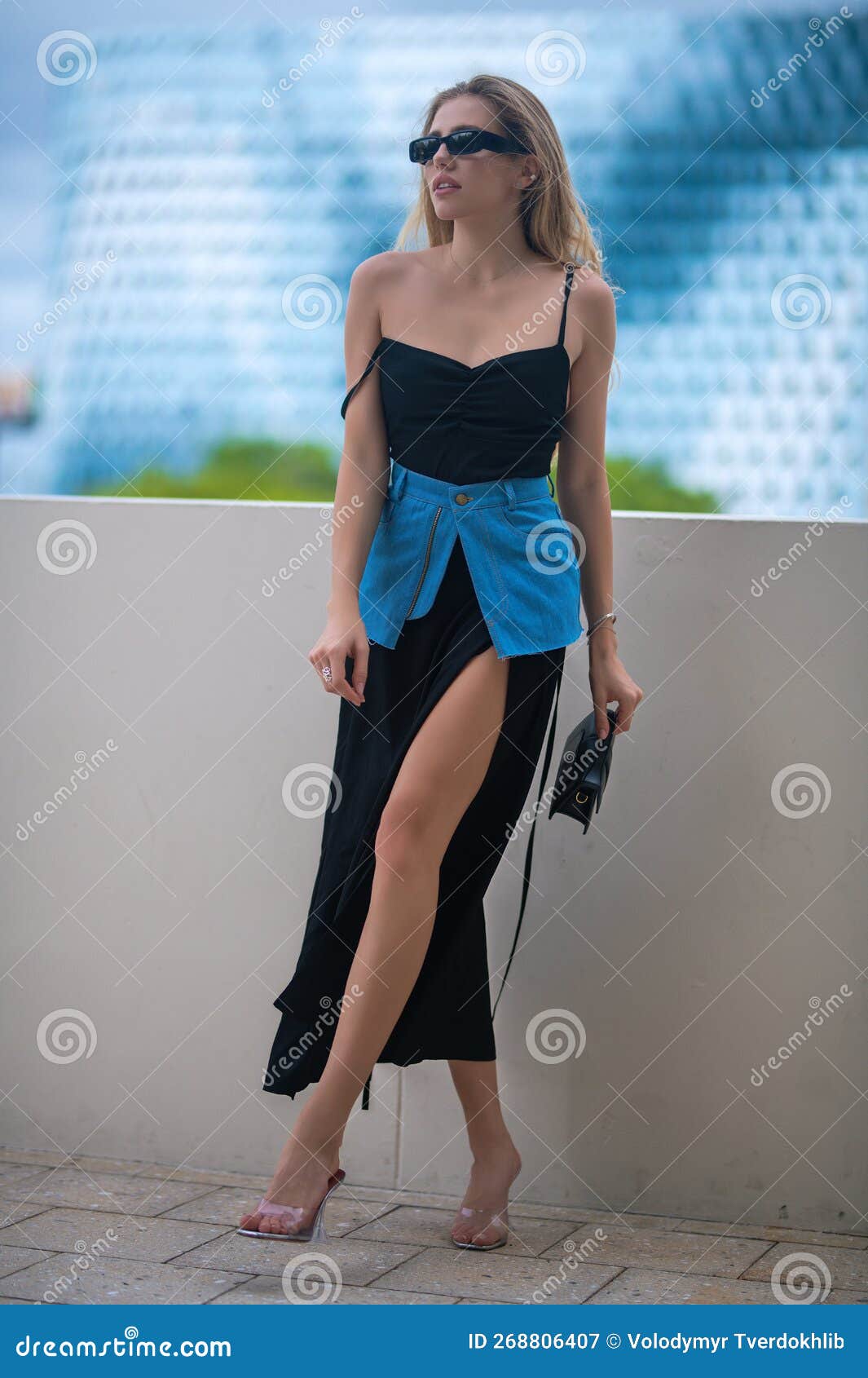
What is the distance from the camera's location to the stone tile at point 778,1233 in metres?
2.16

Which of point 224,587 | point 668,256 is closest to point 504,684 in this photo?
point 224,587


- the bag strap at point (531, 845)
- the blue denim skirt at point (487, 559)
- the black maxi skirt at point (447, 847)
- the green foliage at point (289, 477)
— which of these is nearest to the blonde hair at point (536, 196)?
the blue denim skirt at point (487, 559)

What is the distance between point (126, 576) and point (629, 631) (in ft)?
2.89

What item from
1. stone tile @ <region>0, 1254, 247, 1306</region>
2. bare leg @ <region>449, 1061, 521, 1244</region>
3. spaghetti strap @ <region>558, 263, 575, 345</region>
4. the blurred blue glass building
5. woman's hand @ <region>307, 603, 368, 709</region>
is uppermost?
the blurred blue glass building

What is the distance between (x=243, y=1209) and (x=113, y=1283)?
0.39 m

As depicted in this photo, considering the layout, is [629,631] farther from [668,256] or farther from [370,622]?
[668,256]

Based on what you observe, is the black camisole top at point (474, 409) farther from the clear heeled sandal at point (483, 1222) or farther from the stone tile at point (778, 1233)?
the stone tile at point (778, 1233)

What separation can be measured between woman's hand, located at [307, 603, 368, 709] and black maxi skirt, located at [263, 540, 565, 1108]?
7 cm

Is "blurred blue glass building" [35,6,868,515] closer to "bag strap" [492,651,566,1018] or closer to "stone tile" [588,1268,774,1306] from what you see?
"bag strap" [492,651,566,1018]

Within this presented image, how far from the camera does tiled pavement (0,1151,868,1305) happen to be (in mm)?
1810

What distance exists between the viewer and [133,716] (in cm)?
247

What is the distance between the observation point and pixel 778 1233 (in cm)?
220

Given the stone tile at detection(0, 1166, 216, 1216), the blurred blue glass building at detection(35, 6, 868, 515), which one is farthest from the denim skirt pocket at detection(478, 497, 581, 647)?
the blurred blue glass building at detection(35, 6, 868, 515)

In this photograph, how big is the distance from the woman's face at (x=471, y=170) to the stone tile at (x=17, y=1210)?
1.58 metres
